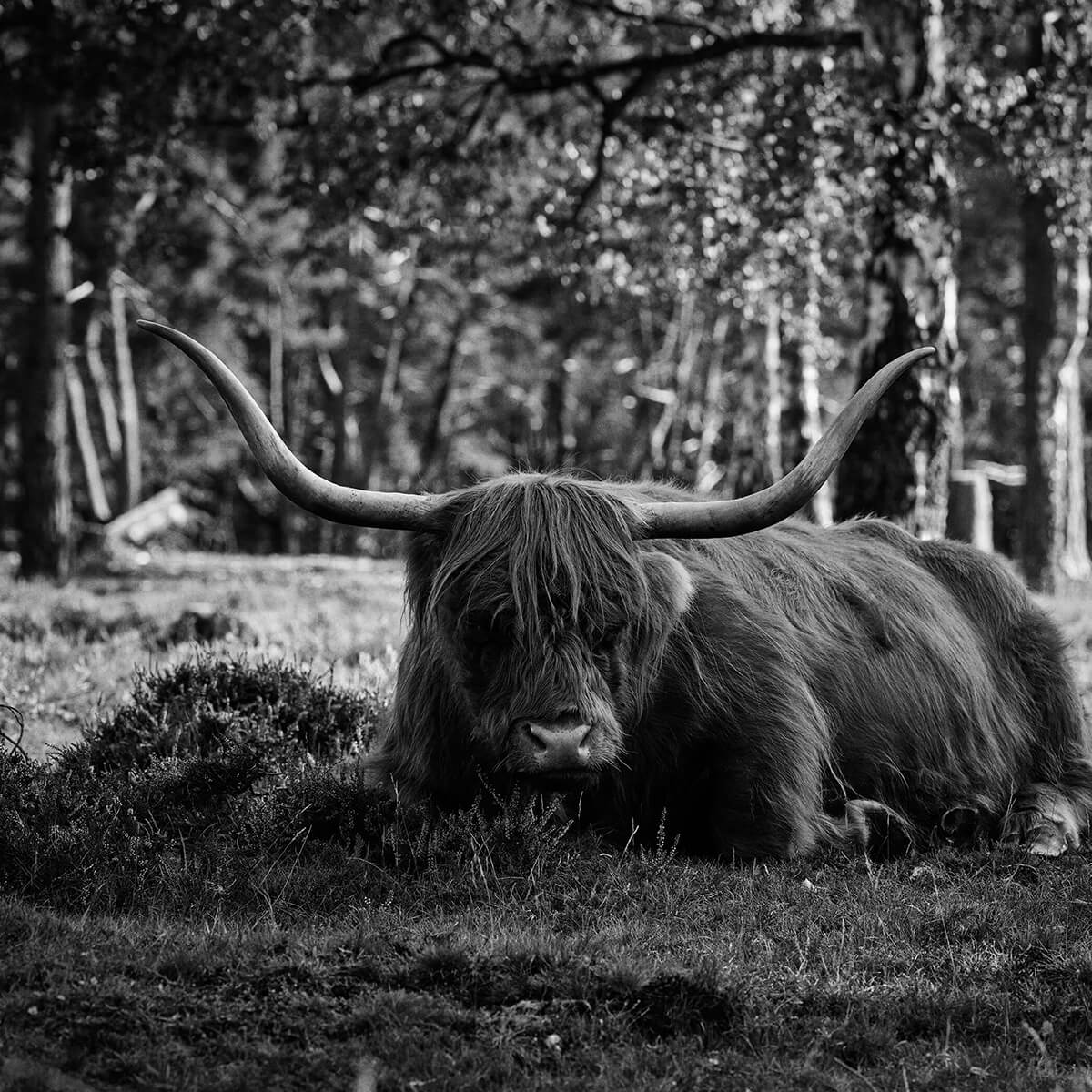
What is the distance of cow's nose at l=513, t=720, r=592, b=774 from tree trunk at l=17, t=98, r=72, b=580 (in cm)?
1197

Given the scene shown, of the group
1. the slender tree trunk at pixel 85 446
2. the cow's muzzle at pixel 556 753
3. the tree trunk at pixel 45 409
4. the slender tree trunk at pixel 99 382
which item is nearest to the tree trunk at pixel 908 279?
the cow's muzzle at pixel 556 753

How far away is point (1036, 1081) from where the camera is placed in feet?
10.3

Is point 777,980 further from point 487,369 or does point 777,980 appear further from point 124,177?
point 487,369

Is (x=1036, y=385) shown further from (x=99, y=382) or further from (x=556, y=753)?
(x=99, y=382)

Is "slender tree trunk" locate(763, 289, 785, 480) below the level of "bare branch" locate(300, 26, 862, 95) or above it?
below

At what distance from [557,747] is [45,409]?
12.7 meters

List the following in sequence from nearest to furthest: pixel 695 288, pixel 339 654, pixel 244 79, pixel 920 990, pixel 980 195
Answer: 1. pixel 920 990
2. pixel 339 654
3. pixel 244 79
4. pixel 695 288
5. pixel 980 195

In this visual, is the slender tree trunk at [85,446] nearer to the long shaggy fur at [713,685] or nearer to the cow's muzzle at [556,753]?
the long shaggy fur at [713,685]

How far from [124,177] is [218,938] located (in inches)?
415

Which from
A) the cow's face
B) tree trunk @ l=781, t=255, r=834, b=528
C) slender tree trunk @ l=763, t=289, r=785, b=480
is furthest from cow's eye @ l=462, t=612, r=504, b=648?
slender tree trunk @ l=763, t=289, r=785, b=480

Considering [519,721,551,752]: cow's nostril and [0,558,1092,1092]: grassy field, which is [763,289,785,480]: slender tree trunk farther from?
[519,721,551,752]: cow's nostril

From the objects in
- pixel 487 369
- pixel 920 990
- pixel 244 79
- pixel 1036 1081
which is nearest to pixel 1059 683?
pixel 920 990

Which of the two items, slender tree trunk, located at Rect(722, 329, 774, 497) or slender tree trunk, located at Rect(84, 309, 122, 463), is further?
slender tree trunk, located at Rect(84, 309, 122, 463)

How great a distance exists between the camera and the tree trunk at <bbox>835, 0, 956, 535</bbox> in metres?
9.62
